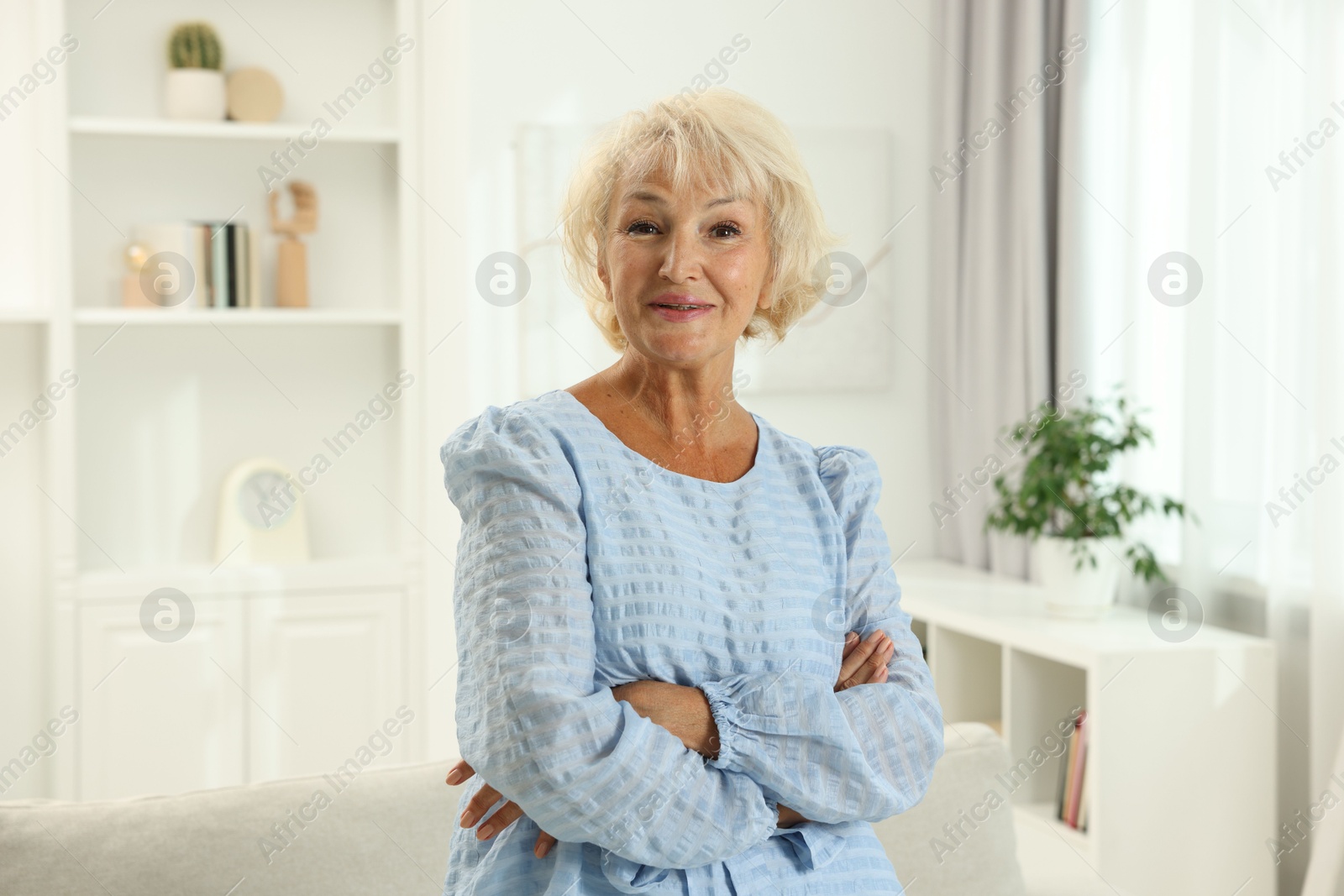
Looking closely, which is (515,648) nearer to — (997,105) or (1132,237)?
(1132,237)

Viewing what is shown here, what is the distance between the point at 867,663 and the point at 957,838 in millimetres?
598

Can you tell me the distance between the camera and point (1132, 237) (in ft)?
10.3

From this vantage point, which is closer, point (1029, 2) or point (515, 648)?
point (515, 648)

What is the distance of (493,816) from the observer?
1.18 metres

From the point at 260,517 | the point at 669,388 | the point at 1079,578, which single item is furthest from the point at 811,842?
the point at 260,517

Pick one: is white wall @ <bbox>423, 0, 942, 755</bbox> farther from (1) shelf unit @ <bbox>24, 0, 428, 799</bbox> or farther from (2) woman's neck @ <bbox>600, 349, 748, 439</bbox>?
(2) woman's neck @ <bbox>600, 349, 748, 439</bbox>

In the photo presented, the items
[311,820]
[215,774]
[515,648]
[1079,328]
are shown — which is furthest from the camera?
[1079,328]

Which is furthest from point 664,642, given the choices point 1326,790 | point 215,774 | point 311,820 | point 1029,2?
point 1029,2

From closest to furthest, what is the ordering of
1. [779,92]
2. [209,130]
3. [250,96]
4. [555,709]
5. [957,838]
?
1. [555,709]
2. [957,838]
3. [209,130]
4. [250,96]
5. [779,92]

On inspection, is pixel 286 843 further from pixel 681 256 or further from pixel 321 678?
pixel 321 678

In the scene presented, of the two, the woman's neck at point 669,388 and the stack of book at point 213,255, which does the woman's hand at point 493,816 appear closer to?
the woman's neck at point 669,388

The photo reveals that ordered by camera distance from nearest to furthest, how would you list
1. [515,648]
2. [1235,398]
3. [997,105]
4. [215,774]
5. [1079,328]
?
[515,648]
[1235,398]
[215,774]
[1079,328]
[997,105]

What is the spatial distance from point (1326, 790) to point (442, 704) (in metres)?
1.99

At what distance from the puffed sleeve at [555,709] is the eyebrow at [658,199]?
0.89ft
